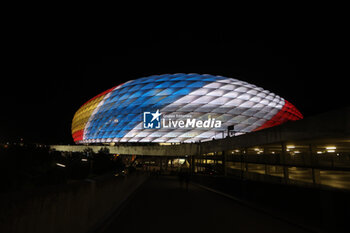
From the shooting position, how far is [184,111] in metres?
46.8

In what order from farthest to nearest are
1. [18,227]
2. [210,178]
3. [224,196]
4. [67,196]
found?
[210,178] < [224,196] < [67,196] < [18,227]

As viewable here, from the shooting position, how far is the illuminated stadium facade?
47.1 m

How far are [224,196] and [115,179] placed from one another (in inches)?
301

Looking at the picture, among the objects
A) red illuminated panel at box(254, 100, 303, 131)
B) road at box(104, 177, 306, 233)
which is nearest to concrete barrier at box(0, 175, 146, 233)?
road at box(104, 177, 306, 233)

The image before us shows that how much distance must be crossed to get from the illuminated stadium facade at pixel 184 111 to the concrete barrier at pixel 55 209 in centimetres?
3980

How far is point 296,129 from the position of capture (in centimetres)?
1639

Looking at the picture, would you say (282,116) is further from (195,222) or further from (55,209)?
(55,209)

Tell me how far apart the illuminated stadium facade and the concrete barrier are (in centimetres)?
3980

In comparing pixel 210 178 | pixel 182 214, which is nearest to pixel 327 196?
pixel 182 214

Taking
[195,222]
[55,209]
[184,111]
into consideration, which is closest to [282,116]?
[184,111]

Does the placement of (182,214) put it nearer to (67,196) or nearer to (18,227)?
(67,196)

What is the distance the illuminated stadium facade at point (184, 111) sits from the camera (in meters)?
47.1

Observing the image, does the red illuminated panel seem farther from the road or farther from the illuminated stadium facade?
the road

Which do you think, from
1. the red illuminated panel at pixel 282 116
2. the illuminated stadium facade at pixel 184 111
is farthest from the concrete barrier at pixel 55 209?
the red illuminated panel at pixel 282 116
